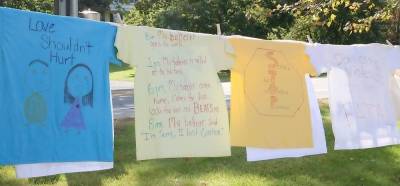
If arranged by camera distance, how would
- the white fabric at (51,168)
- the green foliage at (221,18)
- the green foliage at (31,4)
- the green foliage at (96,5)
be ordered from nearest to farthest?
1. the white fabric at (51,168)
2. the green foliage at (31,4)
3. the green foliage at (221,18)
4. the green foliage at (96,5)

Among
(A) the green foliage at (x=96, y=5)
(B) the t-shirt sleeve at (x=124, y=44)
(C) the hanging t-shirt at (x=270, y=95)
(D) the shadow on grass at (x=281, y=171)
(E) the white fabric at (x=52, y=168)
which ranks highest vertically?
(A) the green foliage at (x=96, y=5)

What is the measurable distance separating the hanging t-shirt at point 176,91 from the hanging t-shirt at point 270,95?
0.14 m

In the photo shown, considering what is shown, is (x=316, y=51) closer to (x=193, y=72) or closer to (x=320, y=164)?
(x=193, y=72)

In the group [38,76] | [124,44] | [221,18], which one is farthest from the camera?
[221,18]

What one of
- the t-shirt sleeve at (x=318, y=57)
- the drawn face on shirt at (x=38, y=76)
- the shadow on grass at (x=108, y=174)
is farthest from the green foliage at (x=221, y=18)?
the drawn face on shirt at (x=38, y=76)

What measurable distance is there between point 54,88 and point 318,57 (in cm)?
224

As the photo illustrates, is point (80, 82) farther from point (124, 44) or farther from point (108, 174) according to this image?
point (108, 174)

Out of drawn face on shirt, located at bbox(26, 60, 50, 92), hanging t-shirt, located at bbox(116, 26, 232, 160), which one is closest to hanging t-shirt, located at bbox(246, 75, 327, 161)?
hanging t-shirt, located at bbox(116, 26, 232, 160)

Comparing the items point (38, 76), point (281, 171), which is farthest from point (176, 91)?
point (281, 171)

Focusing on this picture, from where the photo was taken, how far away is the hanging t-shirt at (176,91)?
3.89 meters

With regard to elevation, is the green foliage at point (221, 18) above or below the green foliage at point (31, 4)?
above

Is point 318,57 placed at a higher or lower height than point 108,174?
higher

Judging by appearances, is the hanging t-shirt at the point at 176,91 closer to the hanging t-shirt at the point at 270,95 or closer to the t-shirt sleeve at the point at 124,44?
the t-shirt sleeve at the point at 124,44

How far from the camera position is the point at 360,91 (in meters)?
4.99
